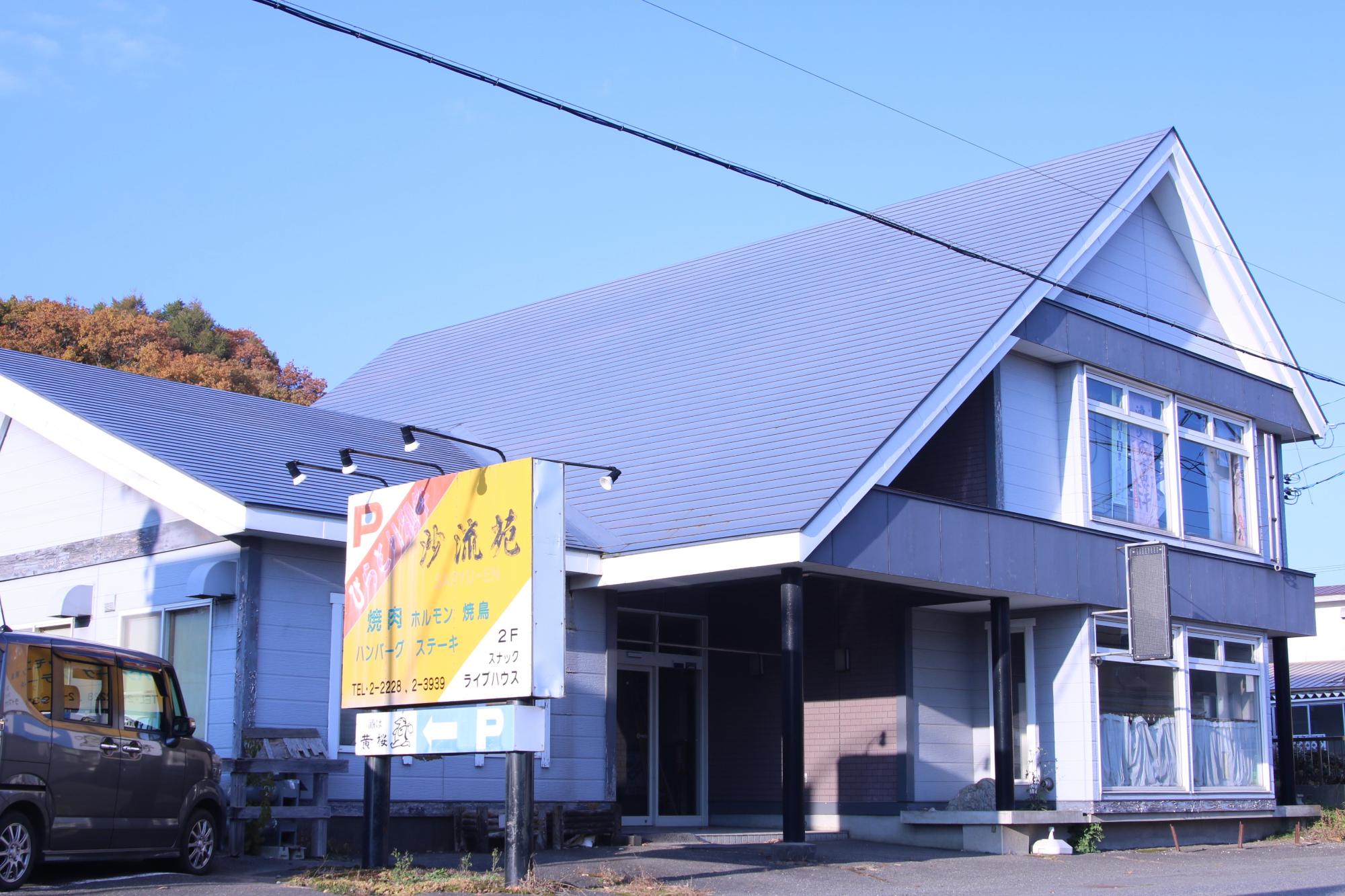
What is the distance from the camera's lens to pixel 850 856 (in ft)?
49.2

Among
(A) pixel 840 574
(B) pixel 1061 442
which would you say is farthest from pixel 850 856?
(B) pixel 1061 442

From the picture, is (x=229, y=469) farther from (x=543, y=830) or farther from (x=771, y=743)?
(x=771, y=743)

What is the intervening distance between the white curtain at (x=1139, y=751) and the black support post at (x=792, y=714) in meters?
5.23

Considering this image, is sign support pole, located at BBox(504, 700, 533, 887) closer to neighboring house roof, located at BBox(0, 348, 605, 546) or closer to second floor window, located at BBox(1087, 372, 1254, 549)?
neighboring house roof, located at BBox(0, 348, 605, 546)

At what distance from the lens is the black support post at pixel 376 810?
1191cm

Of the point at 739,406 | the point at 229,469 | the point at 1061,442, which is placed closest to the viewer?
the point at 229,469

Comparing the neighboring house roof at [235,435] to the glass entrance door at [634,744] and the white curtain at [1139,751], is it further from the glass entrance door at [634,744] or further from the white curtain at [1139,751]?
the white curtain at [1139,751]

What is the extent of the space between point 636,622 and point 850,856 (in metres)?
5.03

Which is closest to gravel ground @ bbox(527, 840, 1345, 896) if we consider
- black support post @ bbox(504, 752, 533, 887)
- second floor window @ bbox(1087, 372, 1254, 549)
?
black support post @ bbox(504, 752, 533, 887)

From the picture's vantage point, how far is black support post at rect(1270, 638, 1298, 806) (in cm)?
2111

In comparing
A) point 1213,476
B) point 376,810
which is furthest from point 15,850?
point 1213,476

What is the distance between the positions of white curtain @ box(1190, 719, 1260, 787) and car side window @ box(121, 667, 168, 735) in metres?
13.1

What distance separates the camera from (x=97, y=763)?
10.8 m

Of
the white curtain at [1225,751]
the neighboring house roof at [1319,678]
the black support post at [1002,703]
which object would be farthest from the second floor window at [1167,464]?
the neighboring house roof at [1319,678]
